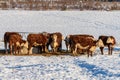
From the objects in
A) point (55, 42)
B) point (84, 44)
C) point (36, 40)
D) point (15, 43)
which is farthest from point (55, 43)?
point (15, 43)

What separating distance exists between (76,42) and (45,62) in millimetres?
2257

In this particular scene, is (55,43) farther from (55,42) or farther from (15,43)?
(15,43)

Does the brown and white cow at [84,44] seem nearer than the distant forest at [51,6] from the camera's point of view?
Yes

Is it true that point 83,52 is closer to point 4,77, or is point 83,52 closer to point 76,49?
point 76,49

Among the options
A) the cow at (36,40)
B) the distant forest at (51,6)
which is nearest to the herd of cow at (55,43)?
the cow at (36,40)

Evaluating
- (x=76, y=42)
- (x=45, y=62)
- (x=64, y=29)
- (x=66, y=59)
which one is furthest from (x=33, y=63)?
(x=64, y=29)

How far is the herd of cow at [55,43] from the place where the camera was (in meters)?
16.7

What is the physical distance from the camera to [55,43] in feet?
57.3

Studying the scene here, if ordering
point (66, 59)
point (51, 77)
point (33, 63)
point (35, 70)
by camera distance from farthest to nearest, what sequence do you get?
point (66, 59)
point (33, 63)
point (35, 70)
point (51, 77)

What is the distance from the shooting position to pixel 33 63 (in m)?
14.8

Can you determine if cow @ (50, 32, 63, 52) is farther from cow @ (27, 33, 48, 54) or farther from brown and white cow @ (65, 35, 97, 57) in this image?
brown and white cow @ (65, 35, 97, 57)

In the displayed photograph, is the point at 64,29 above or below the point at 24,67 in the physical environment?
below

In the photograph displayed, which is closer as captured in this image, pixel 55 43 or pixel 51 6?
pixel 55 43

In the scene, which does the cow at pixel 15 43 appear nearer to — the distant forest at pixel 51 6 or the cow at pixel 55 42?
the cow at pixel 55 42
